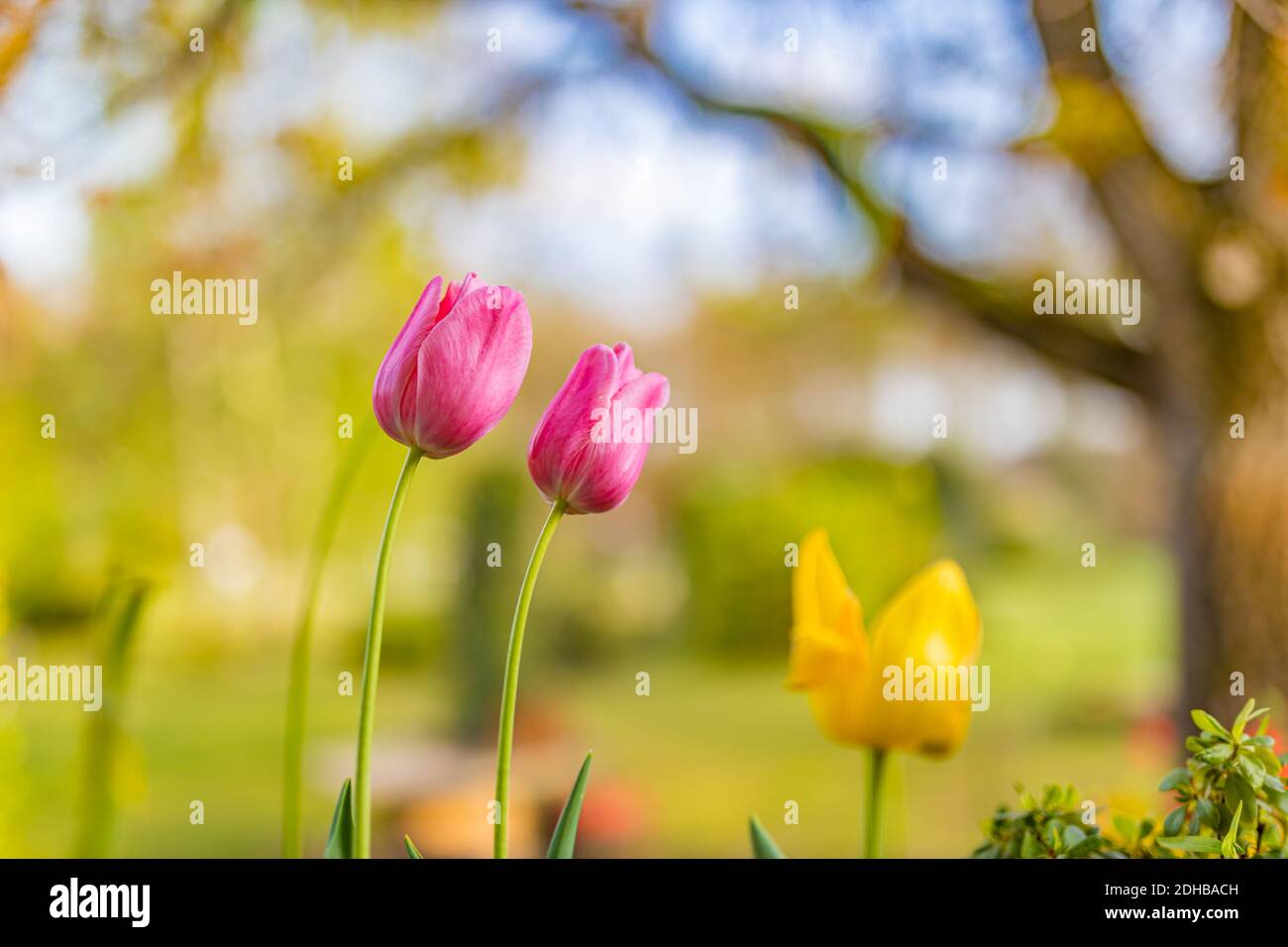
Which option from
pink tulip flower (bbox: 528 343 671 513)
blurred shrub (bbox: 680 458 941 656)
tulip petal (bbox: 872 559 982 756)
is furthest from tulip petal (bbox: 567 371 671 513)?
blurred shrub (bbox: 680 458 941 656)

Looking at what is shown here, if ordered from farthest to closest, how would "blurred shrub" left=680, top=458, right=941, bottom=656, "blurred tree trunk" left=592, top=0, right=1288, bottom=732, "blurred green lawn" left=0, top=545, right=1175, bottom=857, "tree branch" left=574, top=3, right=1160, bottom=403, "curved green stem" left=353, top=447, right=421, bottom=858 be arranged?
"blurred shrub" left=680, top=458, right=941, bottom=656, "blurred green lawn" left=0, top=545, right=1175, bottom=857, "tree branch" left=574, top=3, right=1160, bottom=403, "blurred tree trunk" left=592, top=0, right=1288, bottom=732, "curved green stem" left=353, top=447, right=421, bottom=858

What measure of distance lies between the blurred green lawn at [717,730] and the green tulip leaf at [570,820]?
250 centimetres

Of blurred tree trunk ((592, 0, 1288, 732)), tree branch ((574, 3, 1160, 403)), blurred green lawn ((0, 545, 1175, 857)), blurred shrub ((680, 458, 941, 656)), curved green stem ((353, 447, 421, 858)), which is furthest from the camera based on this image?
blurred shrub ((680, 458, 941, 656))

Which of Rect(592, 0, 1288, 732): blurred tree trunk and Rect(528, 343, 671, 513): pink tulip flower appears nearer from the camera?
Rect(528, 343, 671, 513): pink tulip flower

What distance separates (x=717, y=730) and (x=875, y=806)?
10.3 feet

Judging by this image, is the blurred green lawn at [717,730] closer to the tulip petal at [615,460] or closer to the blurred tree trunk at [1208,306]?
the blurred tree trunk at [1208,306]

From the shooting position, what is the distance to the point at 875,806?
0.38m

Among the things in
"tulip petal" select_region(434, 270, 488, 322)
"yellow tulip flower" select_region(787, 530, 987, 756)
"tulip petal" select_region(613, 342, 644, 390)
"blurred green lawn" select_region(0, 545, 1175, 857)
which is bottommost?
"blurred green lawn" select_region(0, 545, 1175, 857)

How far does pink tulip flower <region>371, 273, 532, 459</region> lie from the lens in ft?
1.05

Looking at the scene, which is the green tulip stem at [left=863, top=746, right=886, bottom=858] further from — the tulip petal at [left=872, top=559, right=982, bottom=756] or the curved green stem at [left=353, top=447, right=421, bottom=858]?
the curved green stem at [left=353, top=447, right=421, bottom=858]

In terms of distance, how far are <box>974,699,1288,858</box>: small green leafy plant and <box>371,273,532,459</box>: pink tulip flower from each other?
230 millimetres

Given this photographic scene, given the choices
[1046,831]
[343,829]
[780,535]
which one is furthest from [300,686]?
[780,535]

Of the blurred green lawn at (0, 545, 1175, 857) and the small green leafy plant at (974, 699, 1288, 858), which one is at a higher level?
the small green leafy plant at (974, 699, 1288, 858)
